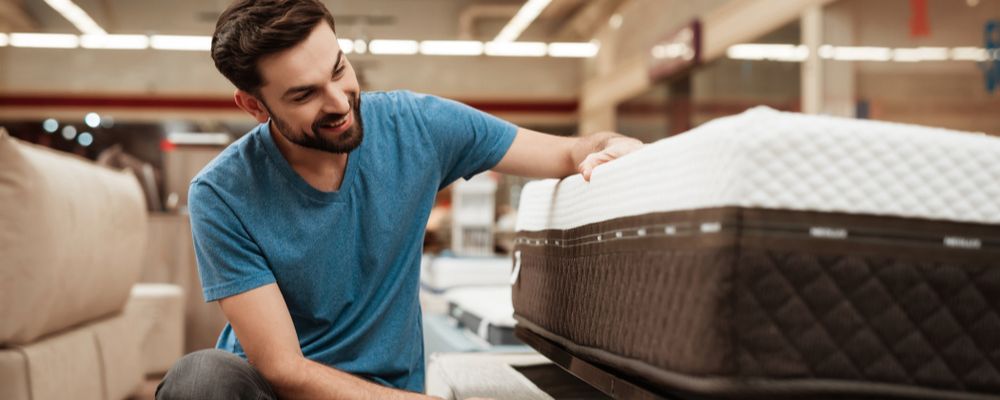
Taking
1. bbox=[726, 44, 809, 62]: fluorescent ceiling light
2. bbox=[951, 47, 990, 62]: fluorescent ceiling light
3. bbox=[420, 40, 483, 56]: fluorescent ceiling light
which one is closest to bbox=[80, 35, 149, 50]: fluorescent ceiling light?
bbox=[420, 40, 483, 56]: fluorescent ceiling light

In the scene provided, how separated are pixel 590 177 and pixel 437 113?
0.41 m

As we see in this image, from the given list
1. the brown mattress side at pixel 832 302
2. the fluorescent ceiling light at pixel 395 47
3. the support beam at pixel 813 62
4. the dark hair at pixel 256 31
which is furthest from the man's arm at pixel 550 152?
the fluorescent ceiling light at pixel 395 47

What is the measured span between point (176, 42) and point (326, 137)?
11.2 metres

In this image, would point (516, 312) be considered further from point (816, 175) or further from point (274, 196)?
point (816, 175)

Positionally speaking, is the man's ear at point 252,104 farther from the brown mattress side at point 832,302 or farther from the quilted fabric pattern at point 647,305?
the brown mattress side at point 832,302

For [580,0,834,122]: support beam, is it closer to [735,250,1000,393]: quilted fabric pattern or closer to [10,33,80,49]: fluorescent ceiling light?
[735,250,1000,393]: quilted fabric pattern

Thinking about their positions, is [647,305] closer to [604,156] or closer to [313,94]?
[604,156]

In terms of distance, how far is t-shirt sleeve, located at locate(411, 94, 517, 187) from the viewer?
1.50 m

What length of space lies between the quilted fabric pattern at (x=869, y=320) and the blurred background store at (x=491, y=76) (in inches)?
47.5

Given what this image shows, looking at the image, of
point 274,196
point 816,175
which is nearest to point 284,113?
point 274,196

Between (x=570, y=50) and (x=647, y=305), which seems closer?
(x=647, y=305)

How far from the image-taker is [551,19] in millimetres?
11883

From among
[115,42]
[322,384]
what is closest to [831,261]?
[322,384]

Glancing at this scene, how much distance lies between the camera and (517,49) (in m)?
12.2
